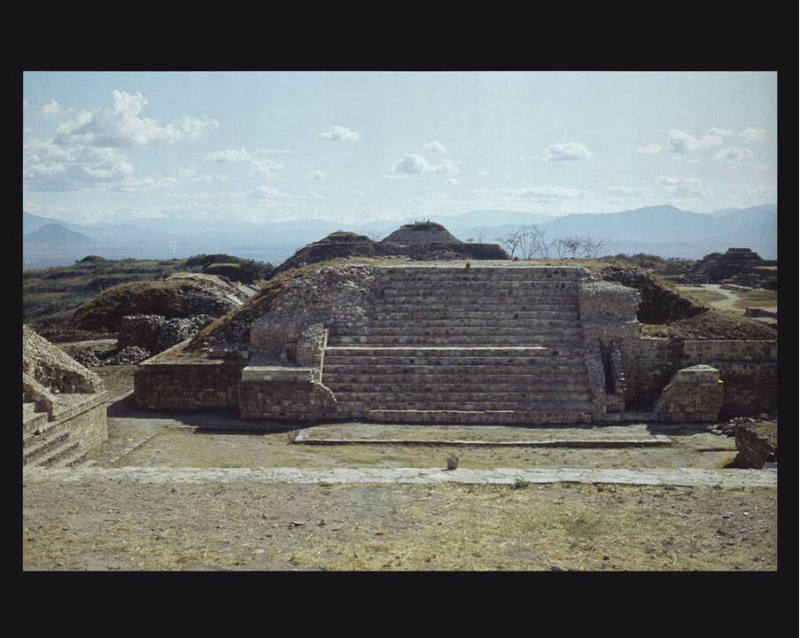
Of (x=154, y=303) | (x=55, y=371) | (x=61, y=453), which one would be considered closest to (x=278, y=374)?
(x=55, y=371)

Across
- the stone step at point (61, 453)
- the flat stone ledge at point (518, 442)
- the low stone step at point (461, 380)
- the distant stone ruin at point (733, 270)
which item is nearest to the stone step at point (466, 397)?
the low stone step at point (461, 380)

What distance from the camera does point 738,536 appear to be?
6.50 m

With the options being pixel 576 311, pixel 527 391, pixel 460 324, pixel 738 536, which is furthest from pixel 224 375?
pixel 738 536

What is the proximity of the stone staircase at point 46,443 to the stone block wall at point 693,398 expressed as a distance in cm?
1007

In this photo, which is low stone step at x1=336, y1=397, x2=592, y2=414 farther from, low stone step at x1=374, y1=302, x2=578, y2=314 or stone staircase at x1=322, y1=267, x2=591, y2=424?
low stone step at x1=374, y1=302, x2=578, y2=314

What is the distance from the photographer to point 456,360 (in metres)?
13.6

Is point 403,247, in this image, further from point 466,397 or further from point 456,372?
Answer: point 466,397

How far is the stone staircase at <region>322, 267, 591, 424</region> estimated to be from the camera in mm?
12711

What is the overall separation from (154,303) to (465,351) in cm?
1294

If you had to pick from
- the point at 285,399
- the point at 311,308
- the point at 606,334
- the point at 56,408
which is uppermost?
the point at 311,308

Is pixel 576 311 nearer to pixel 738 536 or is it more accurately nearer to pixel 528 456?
pixel 528 456

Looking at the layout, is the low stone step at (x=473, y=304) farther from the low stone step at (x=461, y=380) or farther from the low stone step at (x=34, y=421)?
the low stone step at (x=34, y=421)

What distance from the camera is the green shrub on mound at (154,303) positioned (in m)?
22.4

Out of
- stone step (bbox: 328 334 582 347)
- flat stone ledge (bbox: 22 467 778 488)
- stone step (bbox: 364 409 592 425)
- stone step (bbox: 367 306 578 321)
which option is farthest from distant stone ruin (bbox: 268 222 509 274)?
flat stone ledge (bbox: 22 467 778 488)
